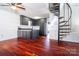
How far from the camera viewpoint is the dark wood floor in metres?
1.79

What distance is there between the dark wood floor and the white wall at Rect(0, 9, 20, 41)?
4.2 inches

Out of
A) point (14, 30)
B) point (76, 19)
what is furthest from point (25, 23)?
point (76, 19)

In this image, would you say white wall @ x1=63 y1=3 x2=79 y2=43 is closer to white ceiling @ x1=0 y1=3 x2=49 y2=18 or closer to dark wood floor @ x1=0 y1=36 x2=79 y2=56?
dark wood floor @ x1=0 y1=36 x2=79 y2=56

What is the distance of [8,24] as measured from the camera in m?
1.79

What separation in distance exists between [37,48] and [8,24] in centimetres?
66

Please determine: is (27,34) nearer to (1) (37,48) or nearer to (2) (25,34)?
(2) (25,34)

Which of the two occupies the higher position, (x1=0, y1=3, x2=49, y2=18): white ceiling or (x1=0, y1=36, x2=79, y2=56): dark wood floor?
(x1=0, y1=3, x2=49, y2=18): white ceiling

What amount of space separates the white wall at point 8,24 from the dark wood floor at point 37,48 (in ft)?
0.35

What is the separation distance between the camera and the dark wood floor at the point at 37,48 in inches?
70.5

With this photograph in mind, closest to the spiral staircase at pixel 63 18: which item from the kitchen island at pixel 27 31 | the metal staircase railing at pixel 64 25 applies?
the metal staircase railing at pixel 64 25

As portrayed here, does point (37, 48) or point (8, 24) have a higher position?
point (8, 24)

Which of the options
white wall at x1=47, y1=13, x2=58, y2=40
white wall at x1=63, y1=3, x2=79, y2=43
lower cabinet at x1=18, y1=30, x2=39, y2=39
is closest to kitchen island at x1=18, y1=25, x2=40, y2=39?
lower cabinet at x1=18, y1=30, x2=39, y2=39

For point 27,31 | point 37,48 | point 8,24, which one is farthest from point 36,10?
point 37,48

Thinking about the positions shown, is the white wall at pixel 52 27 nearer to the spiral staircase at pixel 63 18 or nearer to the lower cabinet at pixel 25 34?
the spiral staircase at pixel 63 18
